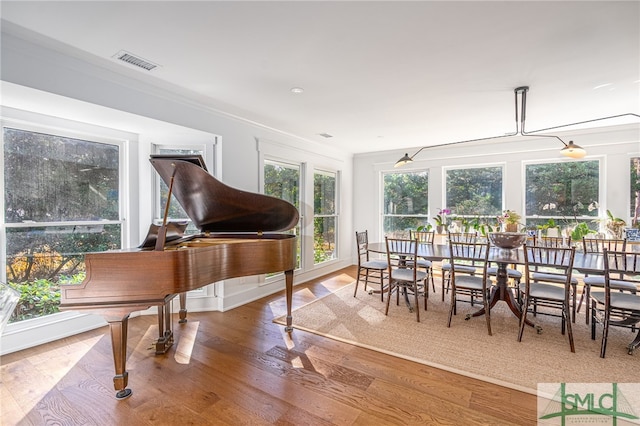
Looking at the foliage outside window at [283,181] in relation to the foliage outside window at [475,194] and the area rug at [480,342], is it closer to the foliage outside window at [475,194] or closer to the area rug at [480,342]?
the area rug at [480,342]

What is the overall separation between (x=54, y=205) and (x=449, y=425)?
393 centimetres

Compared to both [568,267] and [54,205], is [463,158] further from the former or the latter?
[54,205]

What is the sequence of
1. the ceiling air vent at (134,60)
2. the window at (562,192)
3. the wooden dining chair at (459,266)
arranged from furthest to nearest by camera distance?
the window at (562,192) → the wooden dining chair at (459,266) → the ceiling air vent at (134,60)

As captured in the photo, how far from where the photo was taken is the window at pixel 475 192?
17.6 ft

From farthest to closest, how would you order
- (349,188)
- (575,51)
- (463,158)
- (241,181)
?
1. (349,188)
2. (463,158)
3. (241,181)
4. (575,51)

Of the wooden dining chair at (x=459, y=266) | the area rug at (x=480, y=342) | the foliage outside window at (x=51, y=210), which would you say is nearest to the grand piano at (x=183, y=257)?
the area rug at (x=480, y=342)

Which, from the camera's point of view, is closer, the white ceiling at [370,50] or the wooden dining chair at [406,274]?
the white ceiling at [370,50]

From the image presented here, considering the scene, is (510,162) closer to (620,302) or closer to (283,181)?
(620,302)

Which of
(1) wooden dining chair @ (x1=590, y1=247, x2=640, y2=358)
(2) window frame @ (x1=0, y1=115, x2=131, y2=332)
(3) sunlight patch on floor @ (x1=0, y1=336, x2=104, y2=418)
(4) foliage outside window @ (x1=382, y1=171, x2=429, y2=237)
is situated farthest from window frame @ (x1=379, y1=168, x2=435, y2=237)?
(3) sunlight patch on floor @ (x1=0, y1=336, x2=104, y2=418)

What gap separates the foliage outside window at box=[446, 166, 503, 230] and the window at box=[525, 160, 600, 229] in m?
0.46

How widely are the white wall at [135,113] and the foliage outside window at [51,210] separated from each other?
254 mm

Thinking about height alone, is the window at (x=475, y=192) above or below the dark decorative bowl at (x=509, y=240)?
above

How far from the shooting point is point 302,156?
5098 millimetres

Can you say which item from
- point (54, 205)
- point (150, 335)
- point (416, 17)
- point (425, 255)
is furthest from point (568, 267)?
point (54, 205)
